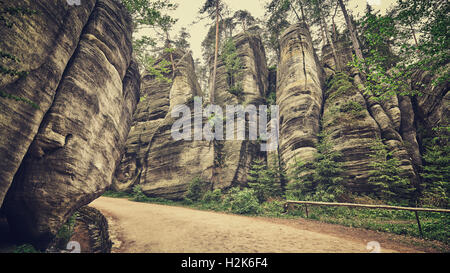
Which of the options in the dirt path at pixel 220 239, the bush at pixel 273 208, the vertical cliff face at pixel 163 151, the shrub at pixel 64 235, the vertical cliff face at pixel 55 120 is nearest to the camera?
the dirt path at pixel 220 239

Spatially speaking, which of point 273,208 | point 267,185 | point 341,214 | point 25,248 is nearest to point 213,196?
point 267,185

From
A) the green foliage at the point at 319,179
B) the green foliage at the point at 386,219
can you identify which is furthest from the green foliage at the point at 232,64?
the green foliage at the point at 386,219

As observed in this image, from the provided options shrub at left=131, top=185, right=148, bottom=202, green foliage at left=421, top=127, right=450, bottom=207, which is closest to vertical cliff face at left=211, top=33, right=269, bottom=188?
shrub at left=131, top=185, right=148, bottom=202

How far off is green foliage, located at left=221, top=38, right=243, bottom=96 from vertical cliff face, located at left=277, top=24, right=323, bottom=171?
476 cm

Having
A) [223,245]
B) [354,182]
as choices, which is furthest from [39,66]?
[354,182]

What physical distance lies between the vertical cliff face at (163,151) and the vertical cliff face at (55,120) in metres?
5.76

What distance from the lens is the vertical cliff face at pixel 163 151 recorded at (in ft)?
47.5

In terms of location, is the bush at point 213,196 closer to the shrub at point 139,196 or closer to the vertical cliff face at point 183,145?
the vertical cliff face at point 183,145

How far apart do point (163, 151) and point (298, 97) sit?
1332 cm

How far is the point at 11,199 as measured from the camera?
19.9 ft

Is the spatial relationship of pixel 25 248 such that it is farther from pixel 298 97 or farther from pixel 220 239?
pixel 298 97

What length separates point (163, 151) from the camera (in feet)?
51.8

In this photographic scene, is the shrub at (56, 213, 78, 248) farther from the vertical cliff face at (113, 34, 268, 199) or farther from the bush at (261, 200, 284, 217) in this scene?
the bush at (261, 200, 284, 217)
